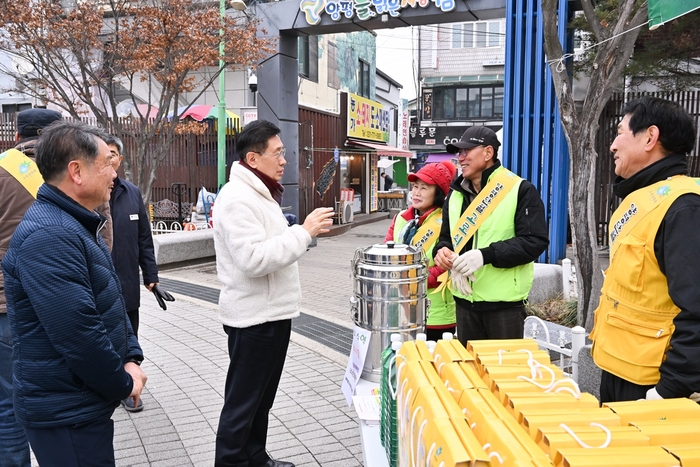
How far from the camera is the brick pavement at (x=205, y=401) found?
3.69 m

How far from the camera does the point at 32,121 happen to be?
10.9 feet

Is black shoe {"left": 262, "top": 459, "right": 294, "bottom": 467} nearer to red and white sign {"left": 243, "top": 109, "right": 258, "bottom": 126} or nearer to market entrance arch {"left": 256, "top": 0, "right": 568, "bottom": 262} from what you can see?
market entrance arch {"left": 256, "top": 0, "right": 568, "bottom": 262}

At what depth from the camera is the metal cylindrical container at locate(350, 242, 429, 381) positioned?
263 centimetres

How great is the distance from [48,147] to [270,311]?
140 cm

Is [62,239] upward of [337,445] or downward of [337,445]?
upward

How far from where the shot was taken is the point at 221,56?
37.3 feet

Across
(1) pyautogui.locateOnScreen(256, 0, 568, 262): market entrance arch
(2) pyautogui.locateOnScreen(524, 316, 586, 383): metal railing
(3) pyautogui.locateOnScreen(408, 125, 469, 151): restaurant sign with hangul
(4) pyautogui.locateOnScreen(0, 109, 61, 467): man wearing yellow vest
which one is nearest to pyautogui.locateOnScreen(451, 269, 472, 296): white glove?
(2) pyautogui.locateOnScreen(524, 316, 586, 383): metal railing

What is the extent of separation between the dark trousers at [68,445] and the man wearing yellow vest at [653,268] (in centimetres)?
203

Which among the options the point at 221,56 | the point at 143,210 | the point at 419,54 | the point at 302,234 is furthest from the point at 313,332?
the point at 419,54

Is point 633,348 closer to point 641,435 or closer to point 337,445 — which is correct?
point 641,435

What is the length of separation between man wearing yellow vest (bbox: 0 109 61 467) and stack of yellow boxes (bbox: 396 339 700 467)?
222 centimetres

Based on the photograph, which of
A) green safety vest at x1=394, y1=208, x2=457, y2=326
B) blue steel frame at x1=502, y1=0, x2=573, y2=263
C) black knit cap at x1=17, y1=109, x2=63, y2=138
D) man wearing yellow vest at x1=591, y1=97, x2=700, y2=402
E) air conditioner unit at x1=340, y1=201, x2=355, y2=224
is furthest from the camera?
air conditioner unit at x1=340, y1=201, x2=355, y2=224

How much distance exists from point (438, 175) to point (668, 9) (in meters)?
1.61

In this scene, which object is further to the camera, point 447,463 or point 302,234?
point 302,234
